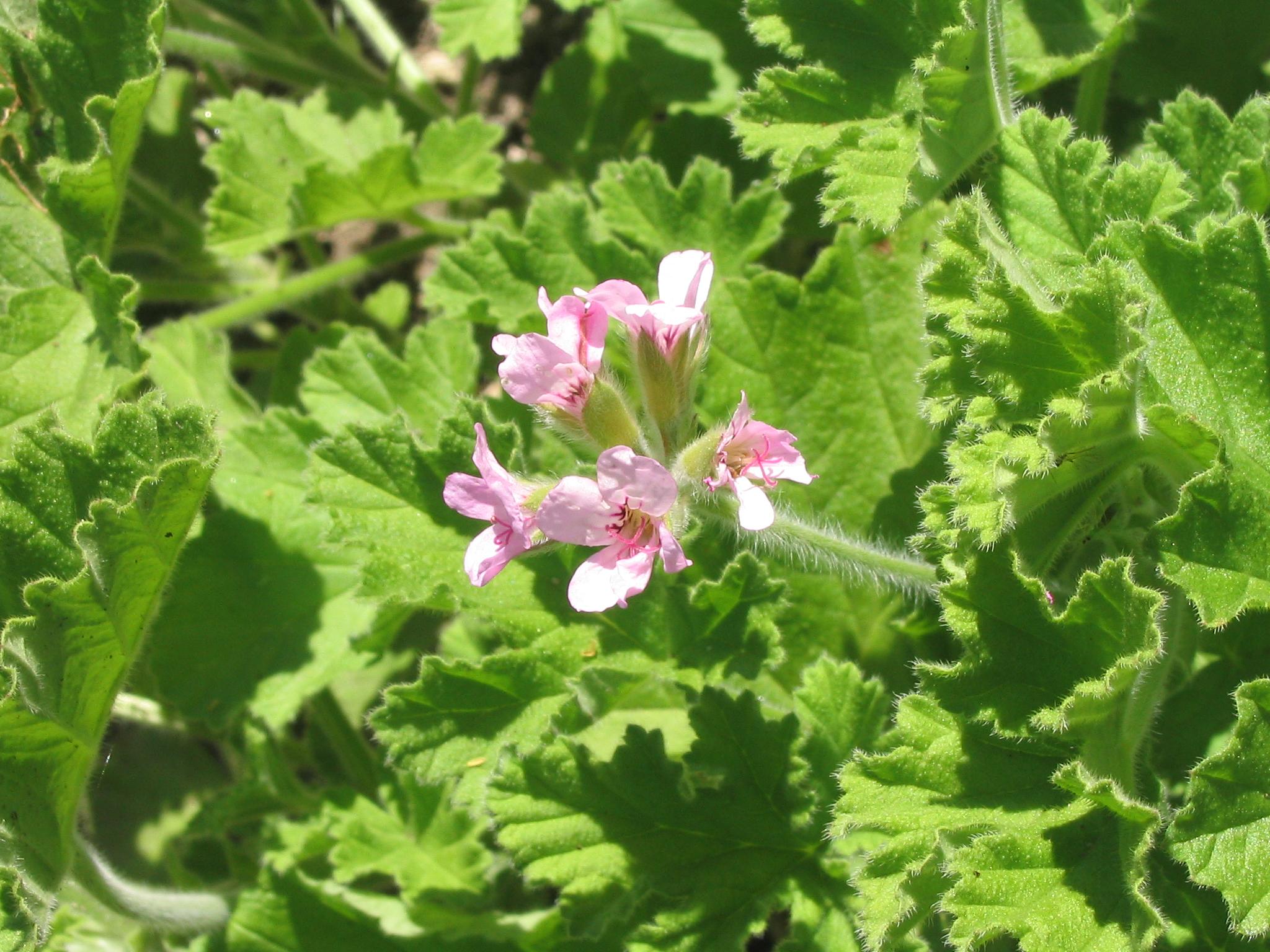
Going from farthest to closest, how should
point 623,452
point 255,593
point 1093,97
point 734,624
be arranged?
point 255,593 → point 1093,97 → point 734,624 → point 623,452

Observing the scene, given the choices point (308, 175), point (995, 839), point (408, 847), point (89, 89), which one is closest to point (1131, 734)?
point (995, 839)

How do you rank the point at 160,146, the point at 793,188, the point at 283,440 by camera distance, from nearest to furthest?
the point at 283,440, the point at 793,188, the point at 160,146

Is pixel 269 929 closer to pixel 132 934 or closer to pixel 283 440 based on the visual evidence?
pixel 132 934

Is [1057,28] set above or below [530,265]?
above

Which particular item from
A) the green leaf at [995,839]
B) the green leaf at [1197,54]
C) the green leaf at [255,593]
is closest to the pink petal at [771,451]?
the green leaf at [995,839]

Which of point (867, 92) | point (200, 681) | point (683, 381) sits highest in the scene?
point (867, 92)

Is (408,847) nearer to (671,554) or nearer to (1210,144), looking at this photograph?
(671,554)

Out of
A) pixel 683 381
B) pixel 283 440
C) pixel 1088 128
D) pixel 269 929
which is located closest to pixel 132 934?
pixel 269 929

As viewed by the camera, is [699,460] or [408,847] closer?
[699,460]
